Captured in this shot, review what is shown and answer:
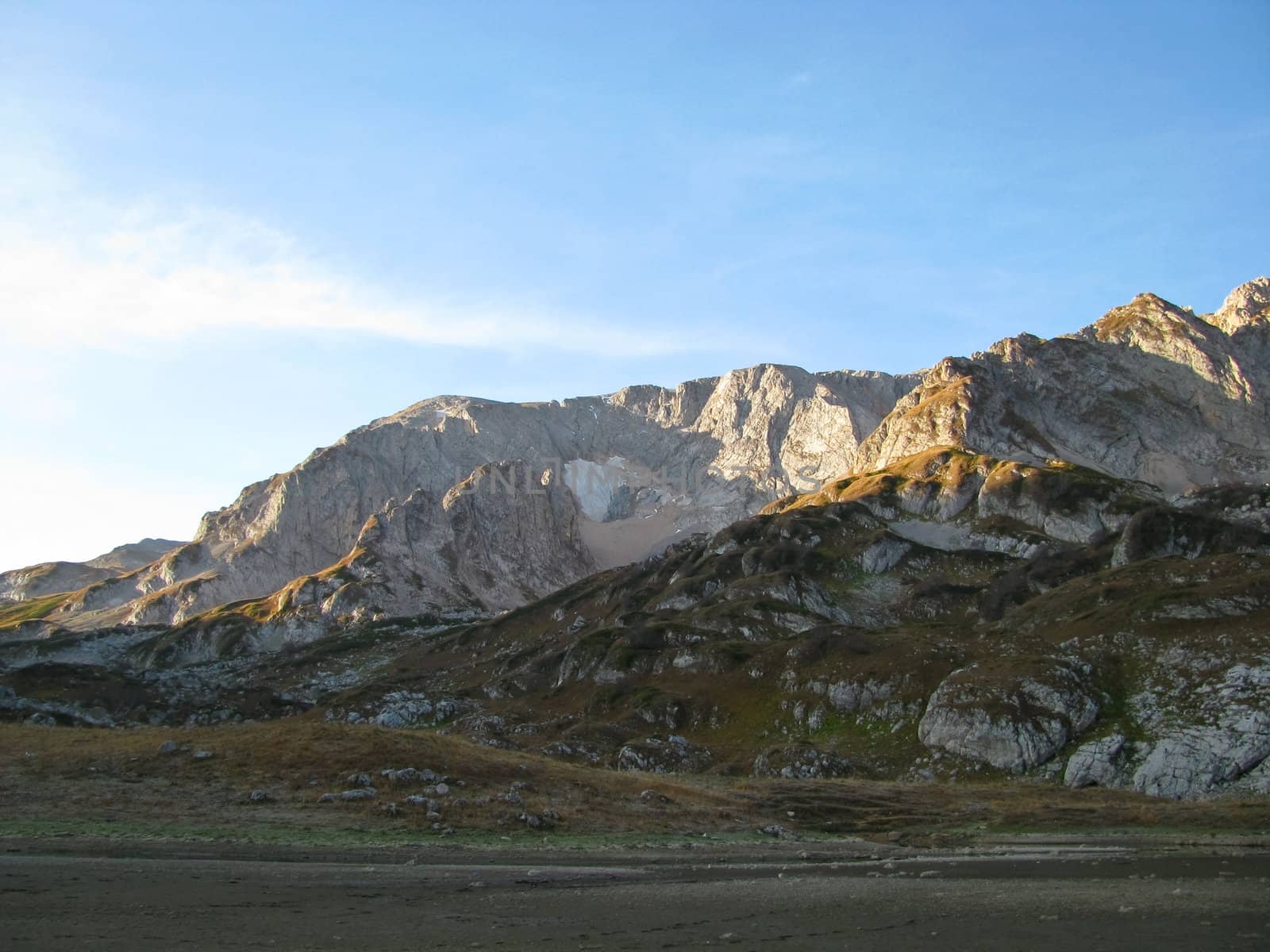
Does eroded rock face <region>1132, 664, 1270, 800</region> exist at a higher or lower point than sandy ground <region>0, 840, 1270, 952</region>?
lower

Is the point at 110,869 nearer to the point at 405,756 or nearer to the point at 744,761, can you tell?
the point at 405,756

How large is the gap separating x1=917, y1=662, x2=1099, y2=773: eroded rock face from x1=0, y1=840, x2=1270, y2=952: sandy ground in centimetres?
4421

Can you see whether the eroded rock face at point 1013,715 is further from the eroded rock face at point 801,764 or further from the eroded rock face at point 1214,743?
the eroded rock face at point 801,764

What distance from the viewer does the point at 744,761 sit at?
309 feet

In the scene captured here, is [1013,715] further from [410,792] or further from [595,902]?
[595,902]

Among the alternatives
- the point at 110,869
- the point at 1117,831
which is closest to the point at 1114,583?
the point at 1117,831

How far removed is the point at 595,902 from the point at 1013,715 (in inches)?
2627

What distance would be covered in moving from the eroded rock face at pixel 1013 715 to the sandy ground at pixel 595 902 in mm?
44205

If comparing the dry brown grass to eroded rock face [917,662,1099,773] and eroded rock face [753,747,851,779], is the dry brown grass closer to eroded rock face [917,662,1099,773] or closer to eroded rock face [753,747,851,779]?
eroded rock face [917,662,1099,773]

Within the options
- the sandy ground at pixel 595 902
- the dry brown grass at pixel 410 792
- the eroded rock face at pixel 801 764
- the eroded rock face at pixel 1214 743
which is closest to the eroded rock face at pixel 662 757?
the eroded rock face at pixel 801 764

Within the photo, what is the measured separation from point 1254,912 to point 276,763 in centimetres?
4369

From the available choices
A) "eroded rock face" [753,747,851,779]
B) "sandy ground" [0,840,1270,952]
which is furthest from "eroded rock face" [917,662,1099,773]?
"sandy ground" [0,840,1270,952]

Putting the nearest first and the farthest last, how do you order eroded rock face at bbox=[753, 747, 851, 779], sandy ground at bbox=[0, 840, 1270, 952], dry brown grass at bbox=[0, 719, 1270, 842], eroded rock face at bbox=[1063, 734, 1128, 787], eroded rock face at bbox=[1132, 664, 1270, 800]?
sandy ground at bbox=[0, 840, 1270, 952] < dry brown grass at bbox=[0, 719, 1270, 842] < eroded rock face at bbox=[1132, 664, 1270, 800] < eroded rock face at bbox=[1063, 734, 1128, 787] < eroded rock face at bbox=[753, 747, 851, 779]

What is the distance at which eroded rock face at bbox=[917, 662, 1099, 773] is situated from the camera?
81.8 m
